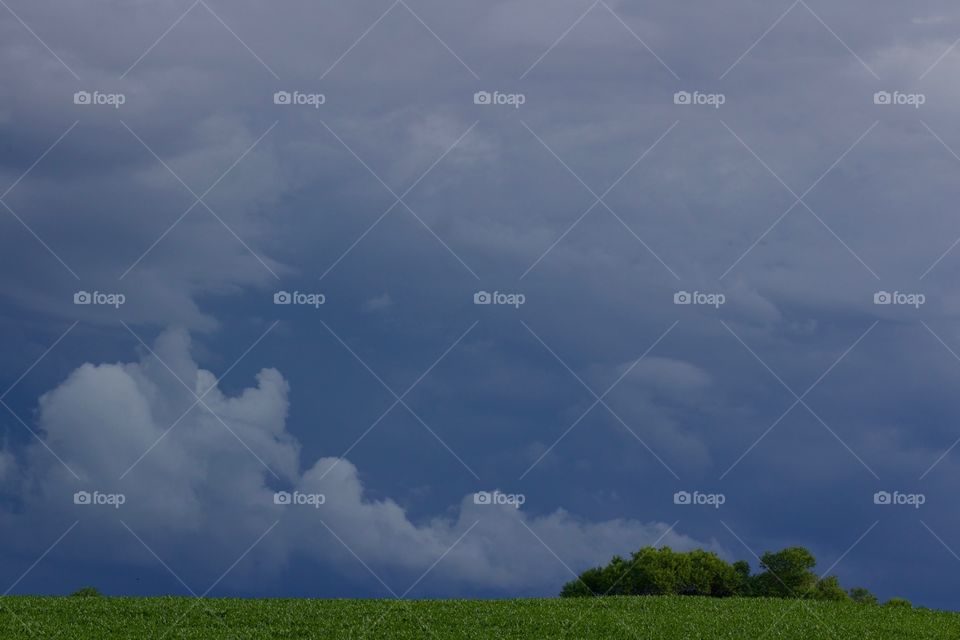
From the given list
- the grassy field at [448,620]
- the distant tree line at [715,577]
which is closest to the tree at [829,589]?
the distant tree line at [715,577]

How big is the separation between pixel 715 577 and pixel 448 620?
2426 cm

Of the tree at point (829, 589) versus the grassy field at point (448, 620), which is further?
the tree at point (829, 589)

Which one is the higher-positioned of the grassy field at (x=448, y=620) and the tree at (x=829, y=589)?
the tree at (x=829, y=589)

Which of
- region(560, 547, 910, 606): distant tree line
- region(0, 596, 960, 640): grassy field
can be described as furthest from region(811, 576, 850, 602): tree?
region(0, 596, 960, 640): grassy field

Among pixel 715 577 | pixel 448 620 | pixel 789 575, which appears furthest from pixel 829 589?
pixel 448 620

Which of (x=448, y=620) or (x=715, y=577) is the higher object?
(x=715, y=577)

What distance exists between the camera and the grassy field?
25031 mm

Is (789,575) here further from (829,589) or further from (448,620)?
(448,620)

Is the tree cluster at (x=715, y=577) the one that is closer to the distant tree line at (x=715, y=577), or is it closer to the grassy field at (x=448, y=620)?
the distant tree line at (x=715, y=577)

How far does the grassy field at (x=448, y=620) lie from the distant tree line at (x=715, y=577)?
1666cm

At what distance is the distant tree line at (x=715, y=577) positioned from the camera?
46719mm

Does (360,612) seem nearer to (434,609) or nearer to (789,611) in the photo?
(434,609)

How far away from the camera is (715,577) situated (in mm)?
47344

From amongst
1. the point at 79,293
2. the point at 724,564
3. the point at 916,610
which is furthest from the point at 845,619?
the point at 79,293
